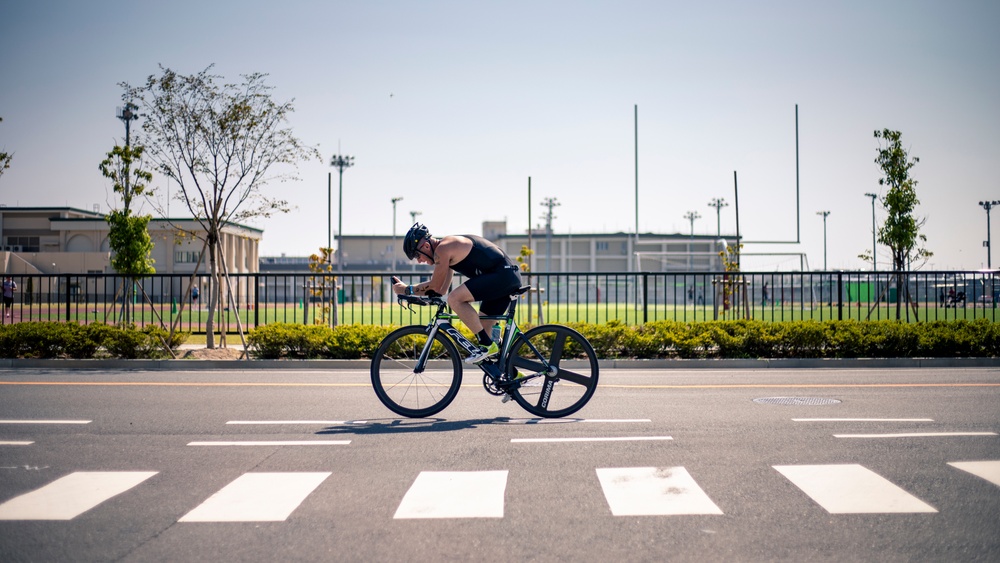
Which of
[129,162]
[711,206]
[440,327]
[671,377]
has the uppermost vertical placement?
[711,206]

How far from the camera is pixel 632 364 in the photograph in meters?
14.6

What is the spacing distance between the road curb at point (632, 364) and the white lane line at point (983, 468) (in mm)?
8744

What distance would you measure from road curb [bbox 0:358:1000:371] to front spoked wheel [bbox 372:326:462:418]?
21.8ft

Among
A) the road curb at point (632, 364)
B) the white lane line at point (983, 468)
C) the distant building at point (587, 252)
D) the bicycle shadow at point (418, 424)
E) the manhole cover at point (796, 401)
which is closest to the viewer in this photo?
the white lane line at point (983, 468)

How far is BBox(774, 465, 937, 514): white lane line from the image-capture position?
15.2ft

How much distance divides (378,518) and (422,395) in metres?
3.50

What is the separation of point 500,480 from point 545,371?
2451 mm

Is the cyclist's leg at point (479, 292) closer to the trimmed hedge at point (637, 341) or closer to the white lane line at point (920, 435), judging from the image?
the white lane line at point (920, 435)

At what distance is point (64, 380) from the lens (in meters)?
11.9

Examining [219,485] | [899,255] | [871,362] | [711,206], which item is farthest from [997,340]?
[711,206]

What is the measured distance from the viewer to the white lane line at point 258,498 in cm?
455

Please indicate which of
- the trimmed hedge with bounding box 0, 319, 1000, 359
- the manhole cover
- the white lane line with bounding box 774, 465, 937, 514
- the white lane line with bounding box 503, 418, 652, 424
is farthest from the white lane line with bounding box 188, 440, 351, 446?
the trimmed hedge with bounding box 0, 319, 1000, 359

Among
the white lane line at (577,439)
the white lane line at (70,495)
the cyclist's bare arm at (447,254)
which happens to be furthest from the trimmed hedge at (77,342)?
the white lane line at (577,439)

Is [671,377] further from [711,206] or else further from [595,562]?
[711,206]
